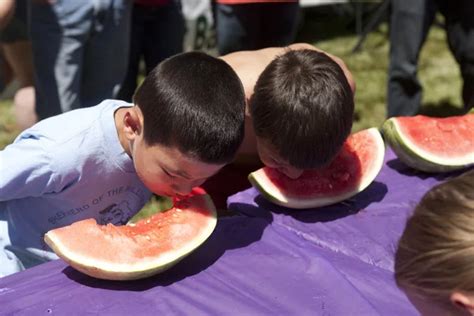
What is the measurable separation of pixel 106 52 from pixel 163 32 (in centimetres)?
46

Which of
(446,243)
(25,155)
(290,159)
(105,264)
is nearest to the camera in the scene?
(446,243)

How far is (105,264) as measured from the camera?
67.6 inches

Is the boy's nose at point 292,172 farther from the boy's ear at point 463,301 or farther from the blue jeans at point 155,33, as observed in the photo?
the blue jeans at point 155,33

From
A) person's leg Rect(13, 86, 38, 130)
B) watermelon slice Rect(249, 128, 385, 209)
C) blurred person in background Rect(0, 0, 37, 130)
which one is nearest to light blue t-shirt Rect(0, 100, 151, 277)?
watermelon slice Rect(249, 128, 385, 209)

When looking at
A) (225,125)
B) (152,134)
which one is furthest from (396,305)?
(152,134)

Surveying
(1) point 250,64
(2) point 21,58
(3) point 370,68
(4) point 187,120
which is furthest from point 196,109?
(3) point 370,68

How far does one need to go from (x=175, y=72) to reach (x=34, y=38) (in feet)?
3.94

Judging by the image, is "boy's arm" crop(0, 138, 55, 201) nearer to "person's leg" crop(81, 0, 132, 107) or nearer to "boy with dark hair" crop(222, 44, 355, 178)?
"boy with dark hair" crop(222, 44, 355, 178)

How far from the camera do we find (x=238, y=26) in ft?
10.1

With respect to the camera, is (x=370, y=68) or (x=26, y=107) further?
(x=370, y=68)

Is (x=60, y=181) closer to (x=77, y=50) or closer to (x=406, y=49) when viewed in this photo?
(x=77, y=50)

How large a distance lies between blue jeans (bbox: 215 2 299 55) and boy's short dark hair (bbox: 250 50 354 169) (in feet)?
3.26

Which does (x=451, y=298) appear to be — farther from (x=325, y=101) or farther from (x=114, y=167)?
(x=114, y=167)

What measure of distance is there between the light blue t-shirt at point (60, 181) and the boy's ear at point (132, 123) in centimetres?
7
